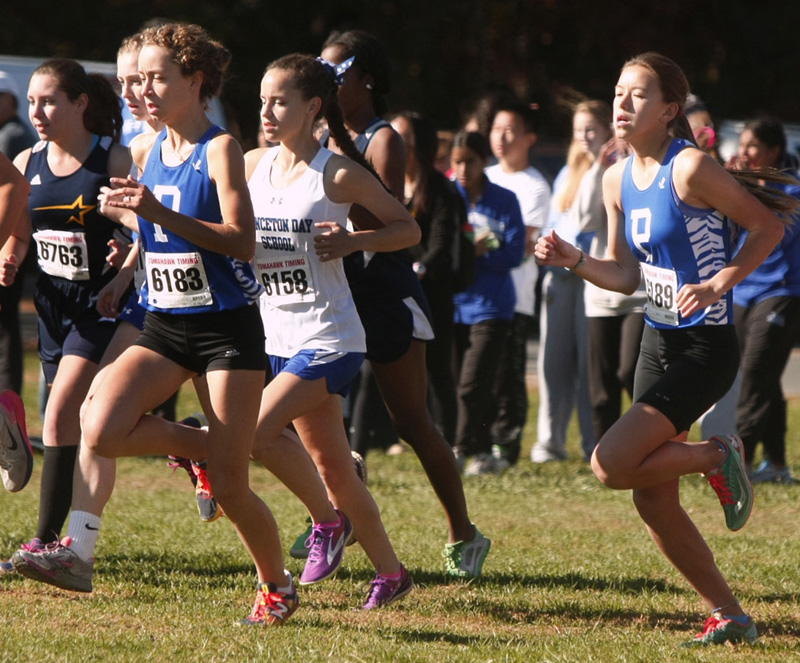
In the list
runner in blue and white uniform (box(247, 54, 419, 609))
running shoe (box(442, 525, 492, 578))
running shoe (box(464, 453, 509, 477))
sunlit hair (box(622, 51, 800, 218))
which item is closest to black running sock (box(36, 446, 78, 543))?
runner in blue and white uniform (box(247, 54, 419, 609))

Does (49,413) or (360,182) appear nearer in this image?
(360,182)

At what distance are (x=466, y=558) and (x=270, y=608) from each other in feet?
Answer: 4.15

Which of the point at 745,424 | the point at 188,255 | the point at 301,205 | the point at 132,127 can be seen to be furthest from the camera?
the point at 132,127

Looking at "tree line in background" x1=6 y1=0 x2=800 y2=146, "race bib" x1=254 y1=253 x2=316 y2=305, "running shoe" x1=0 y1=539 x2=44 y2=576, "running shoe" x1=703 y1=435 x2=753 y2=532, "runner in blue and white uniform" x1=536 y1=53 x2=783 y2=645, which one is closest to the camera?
"runner in blue and white uniform" x1=536 y1=53 x2=783 y2=645

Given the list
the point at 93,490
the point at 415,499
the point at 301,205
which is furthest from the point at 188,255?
the point at 415,499

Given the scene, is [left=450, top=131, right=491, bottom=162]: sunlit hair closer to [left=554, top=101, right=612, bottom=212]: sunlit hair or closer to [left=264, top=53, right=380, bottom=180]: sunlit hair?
[left=554, top=101, right=612, bottom=212]: sunlit hair

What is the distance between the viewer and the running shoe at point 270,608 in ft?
14.8

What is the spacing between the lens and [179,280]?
173 inches

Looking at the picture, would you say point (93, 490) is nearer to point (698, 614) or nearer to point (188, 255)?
point (188, 255)

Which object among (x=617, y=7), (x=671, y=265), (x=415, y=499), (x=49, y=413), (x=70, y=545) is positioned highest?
(x=617, y=7)

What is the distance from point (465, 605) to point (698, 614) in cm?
88

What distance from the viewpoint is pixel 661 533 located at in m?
4.52

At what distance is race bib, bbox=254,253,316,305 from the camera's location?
471cm

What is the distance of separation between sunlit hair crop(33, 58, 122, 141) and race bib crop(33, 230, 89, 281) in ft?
1.53
